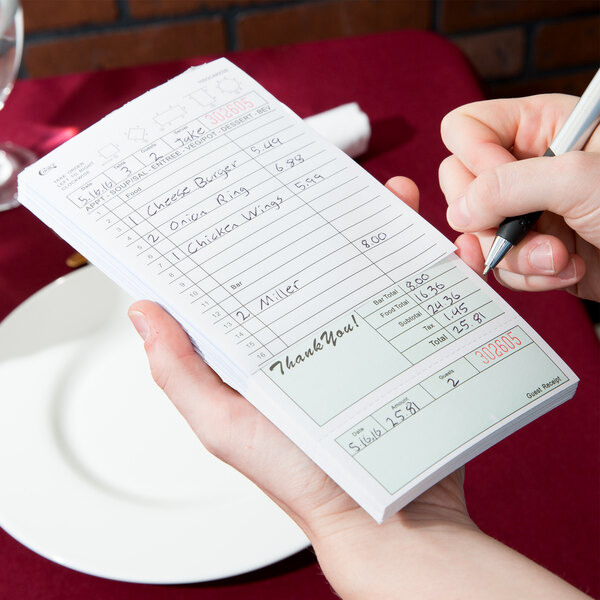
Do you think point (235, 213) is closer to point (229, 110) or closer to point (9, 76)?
point (229, 110)

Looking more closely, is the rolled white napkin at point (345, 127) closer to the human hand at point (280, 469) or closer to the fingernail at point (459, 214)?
the fingernail at point (459, 214)

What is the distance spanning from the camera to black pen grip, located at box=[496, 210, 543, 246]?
615 millimetres

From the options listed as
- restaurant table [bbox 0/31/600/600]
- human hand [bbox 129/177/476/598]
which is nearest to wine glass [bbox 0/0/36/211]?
restaurant table [bbox 0/31/600/600]

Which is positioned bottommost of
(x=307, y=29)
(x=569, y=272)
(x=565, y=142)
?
(x=307, y=29)

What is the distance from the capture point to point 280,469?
0.53 m

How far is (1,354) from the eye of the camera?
67 cm

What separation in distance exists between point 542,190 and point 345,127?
311mm

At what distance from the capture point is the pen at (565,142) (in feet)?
1.90

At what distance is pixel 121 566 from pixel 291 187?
0.99 feet

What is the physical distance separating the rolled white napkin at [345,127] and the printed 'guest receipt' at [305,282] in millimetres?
192

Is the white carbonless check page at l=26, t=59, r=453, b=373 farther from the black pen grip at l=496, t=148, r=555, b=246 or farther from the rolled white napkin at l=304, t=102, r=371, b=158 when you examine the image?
the rolled white napkin at l=304, t=102, r=371, b=158

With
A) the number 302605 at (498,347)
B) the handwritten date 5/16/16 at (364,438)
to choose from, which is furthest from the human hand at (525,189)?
the handwritten date 5/16/16 at (364,438)

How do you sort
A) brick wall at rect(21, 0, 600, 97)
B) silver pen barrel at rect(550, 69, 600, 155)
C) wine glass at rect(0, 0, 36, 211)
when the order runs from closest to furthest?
1. silver pen barrel at rect(550, 69, 600, 155)
2. wine glass at rect(0, 0, 36, 211)
3. brick wall at rect(21, 0, 600, 97)

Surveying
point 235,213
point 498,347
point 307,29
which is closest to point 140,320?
point 235,213
